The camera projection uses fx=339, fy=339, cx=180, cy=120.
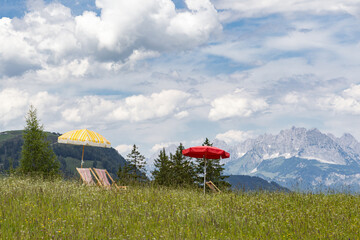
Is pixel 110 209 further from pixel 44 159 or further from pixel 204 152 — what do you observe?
pixel 44 159

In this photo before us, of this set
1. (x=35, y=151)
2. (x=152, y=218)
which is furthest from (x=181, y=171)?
(x=152, y=218)

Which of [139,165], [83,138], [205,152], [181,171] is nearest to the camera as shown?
[205,152]

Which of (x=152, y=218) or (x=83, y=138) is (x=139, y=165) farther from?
(x=152, y=218)

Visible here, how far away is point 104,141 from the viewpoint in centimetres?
2158

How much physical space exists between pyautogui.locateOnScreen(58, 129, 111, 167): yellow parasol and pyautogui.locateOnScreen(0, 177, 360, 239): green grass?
8.55 m

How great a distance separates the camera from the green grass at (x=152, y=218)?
25.2ft

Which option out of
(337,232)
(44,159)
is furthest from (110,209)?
(44,159)

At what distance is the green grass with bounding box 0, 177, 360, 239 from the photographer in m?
7.70

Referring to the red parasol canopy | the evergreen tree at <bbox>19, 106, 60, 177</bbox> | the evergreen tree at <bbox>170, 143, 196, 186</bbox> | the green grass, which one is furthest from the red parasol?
the evergreen tree at <bbox>170, 143, 196, 186</bbox>

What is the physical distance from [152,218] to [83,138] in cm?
1276

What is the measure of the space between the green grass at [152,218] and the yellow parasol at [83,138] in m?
8.55

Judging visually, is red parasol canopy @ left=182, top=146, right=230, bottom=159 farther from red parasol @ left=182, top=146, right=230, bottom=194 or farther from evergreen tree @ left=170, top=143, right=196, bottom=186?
evergreen tree @ left=170, top=143, right=196, bottom=186

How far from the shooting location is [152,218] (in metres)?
8.96

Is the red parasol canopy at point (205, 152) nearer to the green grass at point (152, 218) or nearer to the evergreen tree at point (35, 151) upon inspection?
the green grass at point (152, 218)
